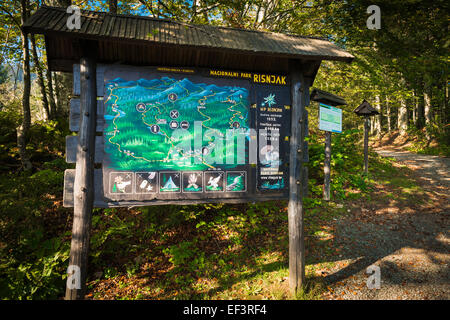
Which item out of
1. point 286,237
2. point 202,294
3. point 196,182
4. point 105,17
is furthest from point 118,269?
point 105,17

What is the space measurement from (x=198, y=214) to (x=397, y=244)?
537 centimetres

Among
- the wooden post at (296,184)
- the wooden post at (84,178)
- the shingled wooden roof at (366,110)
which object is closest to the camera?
the wooden post at (84,178)

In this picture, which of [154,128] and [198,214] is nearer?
[154,128]

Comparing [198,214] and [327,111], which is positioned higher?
[327,111]

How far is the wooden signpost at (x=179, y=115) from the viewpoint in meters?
3.50

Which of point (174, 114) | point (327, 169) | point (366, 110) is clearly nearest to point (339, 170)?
point (327, 169)

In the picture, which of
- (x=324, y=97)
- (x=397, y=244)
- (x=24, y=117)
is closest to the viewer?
(x=397, y=244)

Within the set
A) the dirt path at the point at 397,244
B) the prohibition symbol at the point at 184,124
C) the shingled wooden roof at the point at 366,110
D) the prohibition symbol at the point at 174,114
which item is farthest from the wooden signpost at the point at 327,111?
the shingled wooden roof at the point at 366,110

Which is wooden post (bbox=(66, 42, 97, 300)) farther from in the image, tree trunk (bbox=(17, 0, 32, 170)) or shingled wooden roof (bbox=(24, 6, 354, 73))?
tree trunk (bbox=(17, 0, 32, 170))

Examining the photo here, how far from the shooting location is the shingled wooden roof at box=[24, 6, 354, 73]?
3129 millimetres

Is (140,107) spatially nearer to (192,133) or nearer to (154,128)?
(154,128)

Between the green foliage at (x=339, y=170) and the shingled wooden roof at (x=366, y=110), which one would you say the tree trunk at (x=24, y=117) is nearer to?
the green foliage at (x=339, y=170)

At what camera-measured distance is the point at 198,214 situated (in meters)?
5.91

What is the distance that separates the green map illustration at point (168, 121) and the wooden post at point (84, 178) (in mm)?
238
